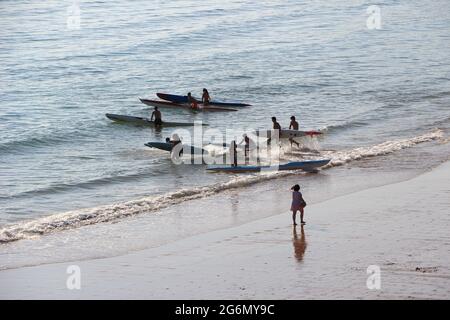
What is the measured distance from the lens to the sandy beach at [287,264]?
16.0 meters

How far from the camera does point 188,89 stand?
4575cm

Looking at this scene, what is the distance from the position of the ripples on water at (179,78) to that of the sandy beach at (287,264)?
6203mm

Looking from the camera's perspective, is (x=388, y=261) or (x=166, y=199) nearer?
(x=388, y=261)

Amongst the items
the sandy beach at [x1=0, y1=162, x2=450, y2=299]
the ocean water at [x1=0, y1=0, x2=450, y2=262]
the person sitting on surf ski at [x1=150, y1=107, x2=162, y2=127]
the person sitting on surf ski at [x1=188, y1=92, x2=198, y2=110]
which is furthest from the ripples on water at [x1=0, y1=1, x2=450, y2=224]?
the sandy beach at [x1=0, y1=162, x2=450, y2=299]

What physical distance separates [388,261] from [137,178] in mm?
12339

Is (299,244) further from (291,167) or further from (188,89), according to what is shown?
(188,89)

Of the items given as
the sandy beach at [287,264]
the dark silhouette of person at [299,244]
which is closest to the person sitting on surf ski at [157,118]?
the sandy beach at [287,264]

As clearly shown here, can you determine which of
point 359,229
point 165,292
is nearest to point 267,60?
point 359,229

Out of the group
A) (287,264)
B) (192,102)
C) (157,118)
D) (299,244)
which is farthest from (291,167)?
(192,102)

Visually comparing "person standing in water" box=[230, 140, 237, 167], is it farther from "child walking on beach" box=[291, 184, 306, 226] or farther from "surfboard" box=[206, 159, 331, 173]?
"child walking on beach" box=[291, 184, 306, 226]

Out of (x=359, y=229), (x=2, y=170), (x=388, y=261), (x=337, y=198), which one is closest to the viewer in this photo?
(x=388, y=261)

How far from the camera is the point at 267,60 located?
53.8 metres
